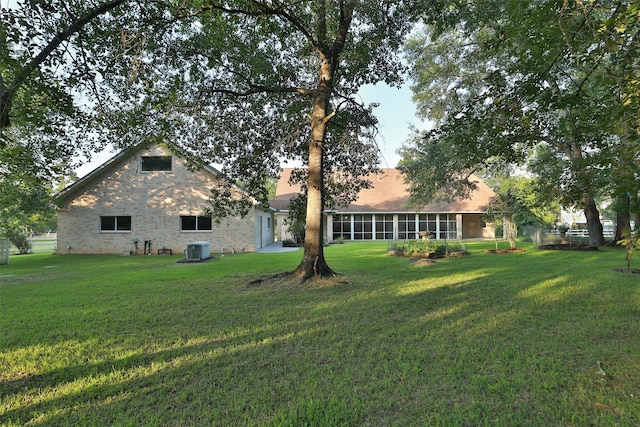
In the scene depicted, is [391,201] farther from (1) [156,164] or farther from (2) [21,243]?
(2) [21,243]

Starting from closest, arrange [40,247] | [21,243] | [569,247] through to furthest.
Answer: [569,247], [21,243], [40,247]

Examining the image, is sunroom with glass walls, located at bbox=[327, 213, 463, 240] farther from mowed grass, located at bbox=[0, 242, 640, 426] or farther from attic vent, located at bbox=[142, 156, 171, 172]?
mowed grass, located at bbox=[0, 242, 640, 426]

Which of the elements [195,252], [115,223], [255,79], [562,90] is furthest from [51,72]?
[115,223]

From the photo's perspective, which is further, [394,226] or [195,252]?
[394,226]

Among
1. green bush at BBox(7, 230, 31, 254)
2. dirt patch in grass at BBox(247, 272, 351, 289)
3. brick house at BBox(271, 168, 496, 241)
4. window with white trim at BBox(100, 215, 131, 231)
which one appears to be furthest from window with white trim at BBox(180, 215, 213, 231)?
green bush at BBox(7, 230, 31, 254)

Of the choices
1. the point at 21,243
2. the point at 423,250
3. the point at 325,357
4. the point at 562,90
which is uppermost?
the point at 562,90

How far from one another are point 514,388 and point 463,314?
272 cm

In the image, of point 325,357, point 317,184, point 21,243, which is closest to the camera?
point 325,357

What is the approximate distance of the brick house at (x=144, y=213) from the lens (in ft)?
64.8

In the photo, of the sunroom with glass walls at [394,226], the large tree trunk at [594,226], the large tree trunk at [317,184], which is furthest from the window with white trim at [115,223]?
the large tree trunk at [594,226]

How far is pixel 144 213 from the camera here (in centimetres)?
1978

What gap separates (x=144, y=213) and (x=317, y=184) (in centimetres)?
1418

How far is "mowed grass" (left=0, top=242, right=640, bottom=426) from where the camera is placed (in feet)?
9.50

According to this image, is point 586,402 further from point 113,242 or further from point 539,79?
point 113,242
